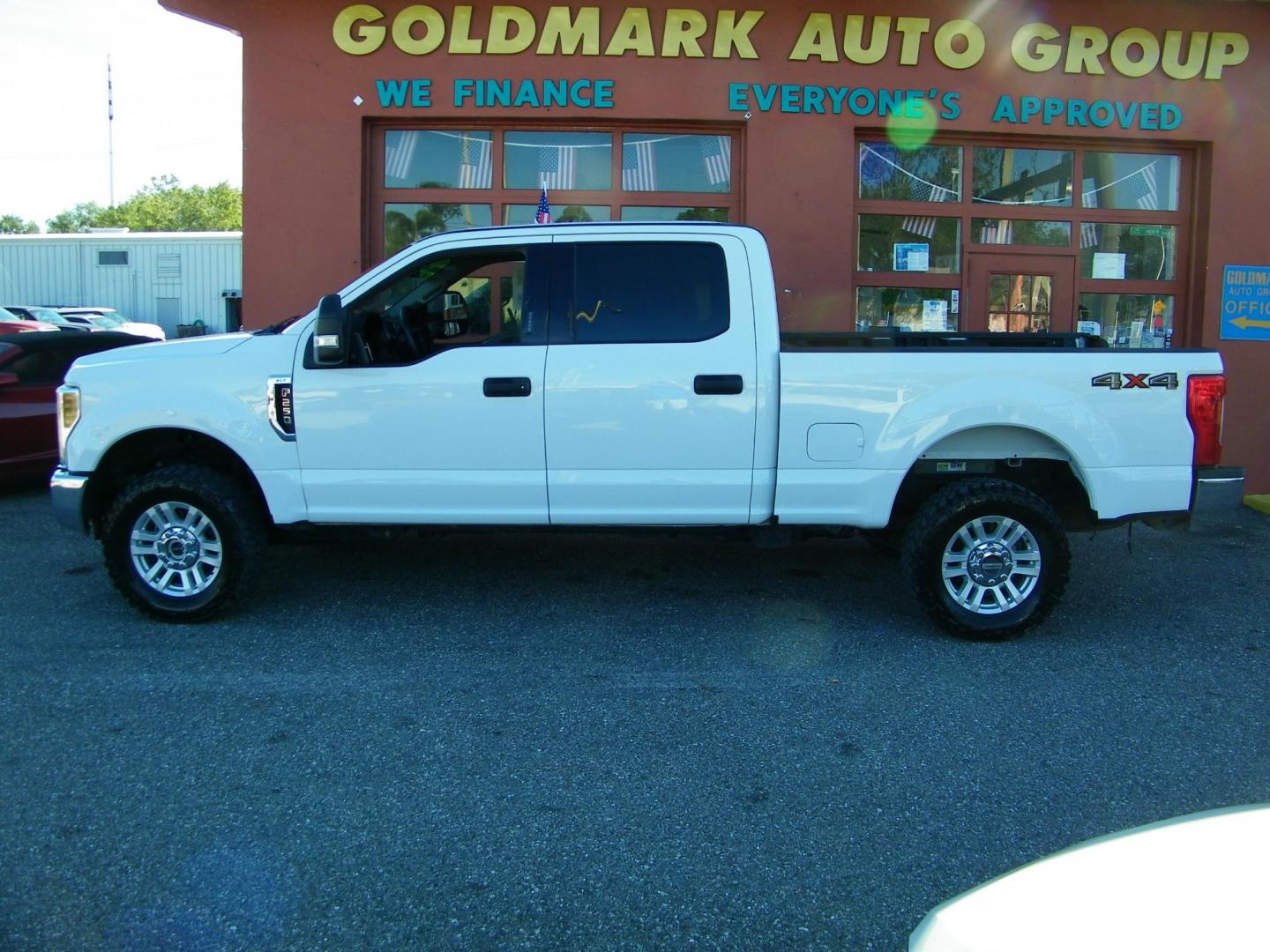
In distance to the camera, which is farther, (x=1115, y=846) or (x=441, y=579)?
(x=441, y=579)

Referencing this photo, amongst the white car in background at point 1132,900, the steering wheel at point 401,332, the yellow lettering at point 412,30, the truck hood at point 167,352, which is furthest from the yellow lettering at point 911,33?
the white car in background at point 1132,900

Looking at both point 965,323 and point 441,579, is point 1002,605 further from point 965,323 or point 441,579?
point 965,323

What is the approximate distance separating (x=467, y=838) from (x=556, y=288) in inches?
115

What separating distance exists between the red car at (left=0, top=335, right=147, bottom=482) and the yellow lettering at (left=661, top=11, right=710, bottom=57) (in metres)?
6.19

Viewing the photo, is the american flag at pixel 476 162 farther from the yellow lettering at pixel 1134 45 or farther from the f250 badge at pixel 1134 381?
the f250 badge at pixel 1134 381

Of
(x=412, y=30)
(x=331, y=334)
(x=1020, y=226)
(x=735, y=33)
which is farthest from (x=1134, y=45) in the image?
(x=331, y=334)

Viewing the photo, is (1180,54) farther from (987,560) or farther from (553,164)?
(987,560)

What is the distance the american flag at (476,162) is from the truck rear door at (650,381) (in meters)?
4.33

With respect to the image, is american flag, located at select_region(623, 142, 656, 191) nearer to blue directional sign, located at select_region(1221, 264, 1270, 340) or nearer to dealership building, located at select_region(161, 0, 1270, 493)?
dealership building, located at select_region(161, 0, 1270, 493)

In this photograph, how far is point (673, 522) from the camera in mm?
5312

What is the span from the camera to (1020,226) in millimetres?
9641

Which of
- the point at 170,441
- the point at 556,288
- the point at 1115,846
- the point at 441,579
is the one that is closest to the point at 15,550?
the point at 170,441

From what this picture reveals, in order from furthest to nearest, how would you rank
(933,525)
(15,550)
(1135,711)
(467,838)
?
1. (15,550)
2. (933,525)
3. (1135,711)
4. (467,838)

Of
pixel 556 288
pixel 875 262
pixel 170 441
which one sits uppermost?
pixel 875 262
